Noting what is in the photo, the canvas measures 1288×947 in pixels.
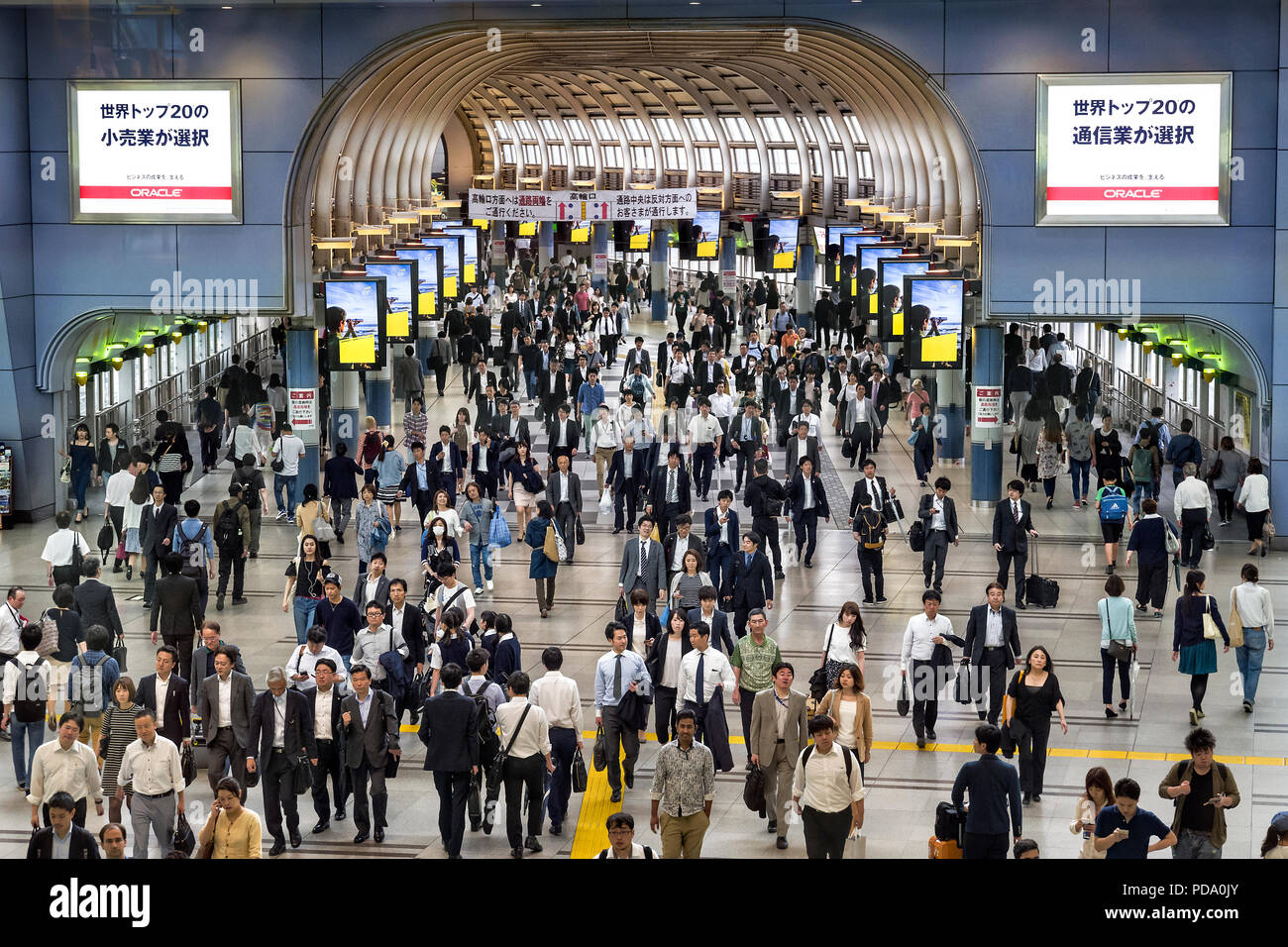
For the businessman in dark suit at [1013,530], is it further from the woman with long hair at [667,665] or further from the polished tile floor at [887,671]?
the woman with long hair at [667,665]

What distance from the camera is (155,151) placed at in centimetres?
2283

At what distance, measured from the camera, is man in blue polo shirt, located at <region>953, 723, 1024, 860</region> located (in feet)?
31.9

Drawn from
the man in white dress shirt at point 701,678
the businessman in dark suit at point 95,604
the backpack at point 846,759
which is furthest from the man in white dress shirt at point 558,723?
the businessman in dark suit at point 95,604

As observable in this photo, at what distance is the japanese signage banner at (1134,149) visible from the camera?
848 inches

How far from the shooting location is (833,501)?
24.8 metres

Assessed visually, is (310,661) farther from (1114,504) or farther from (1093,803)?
(1114,504)

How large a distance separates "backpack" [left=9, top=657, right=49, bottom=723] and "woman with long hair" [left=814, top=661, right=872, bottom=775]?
17.5 feet

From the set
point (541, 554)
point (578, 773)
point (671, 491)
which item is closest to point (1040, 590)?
point (671, 491)

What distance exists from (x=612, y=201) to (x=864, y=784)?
34.8 metres

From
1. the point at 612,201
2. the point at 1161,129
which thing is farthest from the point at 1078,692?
the point at 612,201

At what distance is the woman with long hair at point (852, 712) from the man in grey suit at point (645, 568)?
4812 millimetres

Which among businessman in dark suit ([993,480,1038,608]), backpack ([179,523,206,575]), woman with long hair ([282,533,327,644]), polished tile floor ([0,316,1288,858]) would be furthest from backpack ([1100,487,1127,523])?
backpack ([179,523,206,575])

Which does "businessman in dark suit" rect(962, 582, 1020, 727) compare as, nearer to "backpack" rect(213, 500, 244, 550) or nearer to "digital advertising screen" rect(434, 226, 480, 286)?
"backpack" rect(213, 500, 244, 550)
